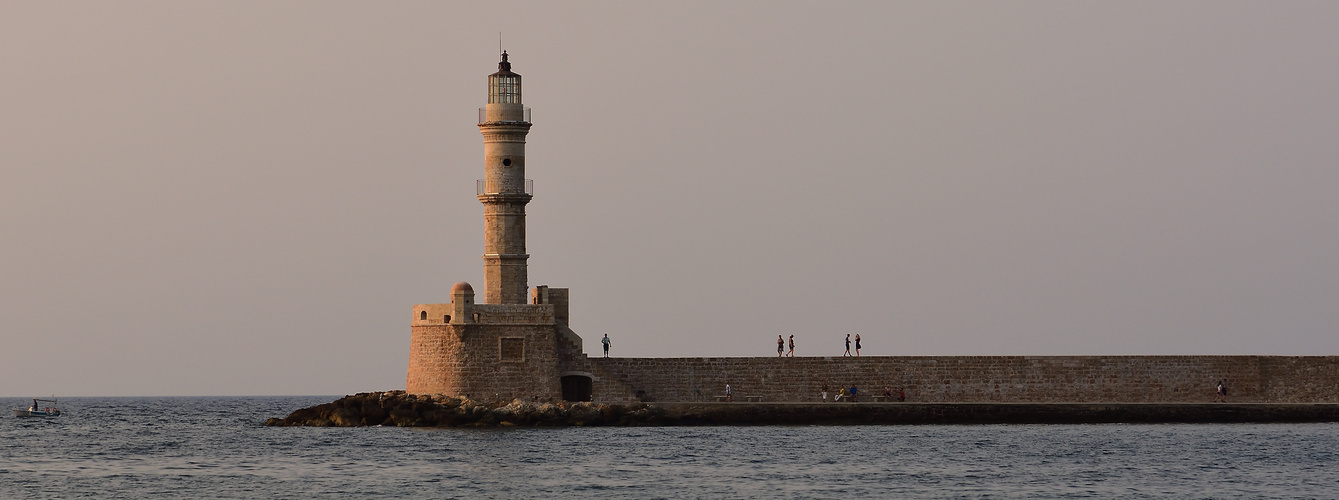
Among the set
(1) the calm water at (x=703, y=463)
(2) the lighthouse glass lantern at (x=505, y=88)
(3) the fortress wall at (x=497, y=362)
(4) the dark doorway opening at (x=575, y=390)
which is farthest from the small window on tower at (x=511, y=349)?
(2) the lighthouse glass lantern at (x=505, y=88)

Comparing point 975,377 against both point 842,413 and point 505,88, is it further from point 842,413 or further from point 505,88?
point 505,88

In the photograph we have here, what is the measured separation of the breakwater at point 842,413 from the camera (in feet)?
142

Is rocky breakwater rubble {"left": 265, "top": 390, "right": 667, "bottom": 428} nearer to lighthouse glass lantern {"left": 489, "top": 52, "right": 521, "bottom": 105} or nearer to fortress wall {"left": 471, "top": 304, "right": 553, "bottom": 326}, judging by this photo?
fortress wall {"left": 471, "top": 304, "right": 553, "bottom": 326}

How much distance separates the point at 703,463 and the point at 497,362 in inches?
Answer: 376

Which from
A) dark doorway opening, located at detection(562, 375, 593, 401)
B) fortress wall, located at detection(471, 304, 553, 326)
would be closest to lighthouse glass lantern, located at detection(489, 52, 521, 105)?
fortress wall, located at detection(471, 304, 553, 326)

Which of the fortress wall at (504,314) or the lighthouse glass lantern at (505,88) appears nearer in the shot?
the fortress wall at (504,314)

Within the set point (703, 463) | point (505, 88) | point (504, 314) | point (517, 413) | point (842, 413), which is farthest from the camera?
point (505, 88)

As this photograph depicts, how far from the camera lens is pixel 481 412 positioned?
43062 millimetres

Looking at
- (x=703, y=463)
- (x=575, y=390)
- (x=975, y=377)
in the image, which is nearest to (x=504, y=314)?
(x=575, y=390)

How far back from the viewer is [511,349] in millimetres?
43500

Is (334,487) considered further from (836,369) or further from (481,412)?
(836,369)

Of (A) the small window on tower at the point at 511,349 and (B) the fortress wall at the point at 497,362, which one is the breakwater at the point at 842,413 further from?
(A) the small window on tower at the point at 511,349

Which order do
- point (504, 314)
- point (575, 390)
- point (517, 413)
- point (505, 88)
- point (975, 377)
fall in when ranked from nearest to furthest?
1. point (517, 413)
2. point (504, 314)
3. point (975, 377)
4. point (505, 88)
5. point (575, 390)

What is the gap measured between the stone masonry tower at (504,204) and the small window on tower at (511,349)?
132 cm
